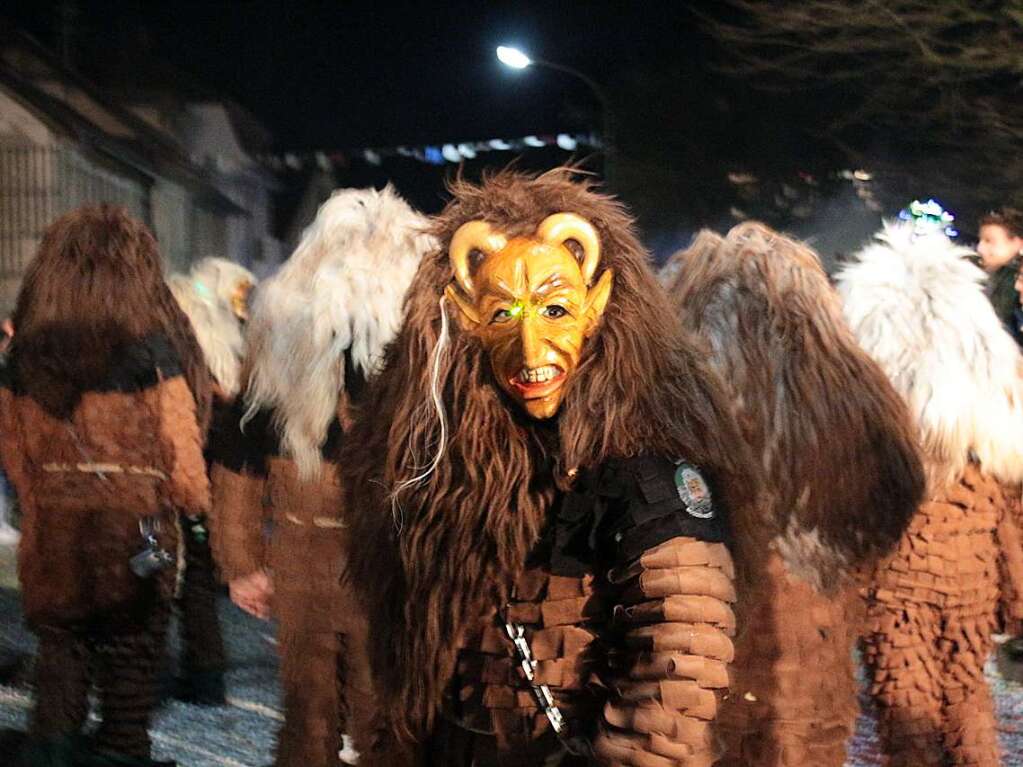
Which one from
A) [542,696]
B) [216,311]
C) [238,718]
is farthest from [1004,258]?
[542,696]

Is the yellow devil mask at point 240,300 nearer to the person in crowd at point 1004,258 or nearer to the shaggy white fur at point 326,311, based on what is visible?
the shaggy white fur at point 326,311

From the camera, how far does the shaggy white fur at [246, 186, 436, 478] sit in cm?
481

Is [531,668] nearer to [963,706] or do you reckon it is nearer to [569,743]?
[569,743]

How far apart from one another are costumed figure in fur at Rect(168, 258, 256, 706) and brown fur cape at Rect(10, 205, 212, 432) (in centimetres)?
126

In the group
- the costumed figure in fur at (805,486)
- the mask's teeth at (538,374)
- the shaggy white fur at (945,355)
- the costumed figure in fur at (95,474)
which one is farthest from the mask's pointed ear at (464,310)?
the costumed figure in fur at (95,474)

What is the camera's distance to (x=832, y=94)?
1581 cm

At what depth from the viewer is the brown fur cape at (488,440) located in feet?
8.68

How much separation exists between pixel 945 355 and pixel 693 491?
2561mm

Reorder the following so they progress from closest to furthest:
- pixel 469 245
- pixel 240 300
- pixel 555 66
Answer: pixel 469 245 → pixel 240 300 → pixel 555 66

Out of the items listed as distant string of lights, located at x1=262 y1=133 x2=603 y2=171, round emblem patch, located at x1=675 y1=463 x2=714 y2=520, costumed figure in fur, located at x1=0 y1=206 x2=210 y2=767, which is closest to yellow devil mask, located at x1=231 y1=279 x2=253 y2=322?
costumed figure in fur, located at x1=0 y1=206 x2=210 y2=767

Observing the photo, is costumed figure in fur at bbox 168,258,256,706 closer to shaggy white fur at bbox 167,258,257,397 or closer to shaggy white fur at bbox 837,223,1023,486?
shaggy white fur at bbox 167,258,257,397

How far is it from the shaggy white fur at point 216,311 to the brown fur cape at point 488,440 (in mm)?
4793

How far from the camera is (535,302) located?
2.69 meters

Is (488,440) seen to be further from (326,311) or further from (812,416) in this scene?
(326,311)
